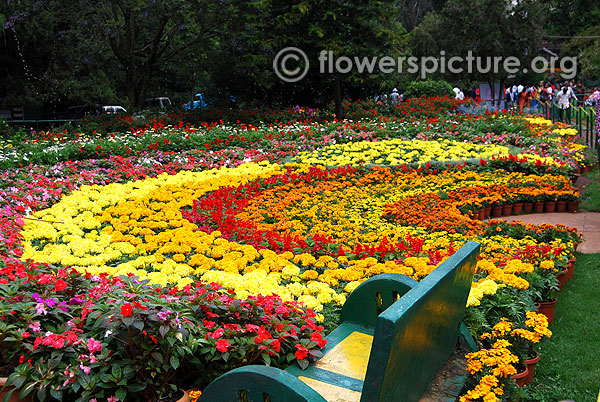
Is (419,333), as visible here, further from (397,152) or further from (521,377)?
(397,152)

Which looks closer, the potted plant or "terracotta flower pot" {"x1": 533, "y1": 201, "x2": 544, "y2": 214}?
→ the potted plant

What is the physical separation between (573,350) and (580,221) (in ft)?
14.2

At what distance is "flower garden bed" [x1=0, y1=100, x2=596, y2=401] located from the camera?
2.77 metres

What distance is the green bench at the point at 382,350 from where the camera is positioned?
209 cm

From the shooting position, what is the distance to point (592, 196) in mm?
9367

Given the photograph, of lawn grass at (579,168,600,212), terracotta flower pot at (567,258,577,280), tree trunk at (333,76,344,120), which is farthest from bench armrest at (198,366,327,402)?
tree trunk at (333,76,344,120)

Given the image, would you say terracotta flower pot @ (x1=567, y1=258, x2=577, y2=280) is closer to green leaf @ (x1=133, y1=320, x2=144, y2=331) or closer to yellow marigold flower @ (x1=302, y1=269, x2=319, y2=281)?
yellow marigold flower @ (x1=302, y1=269, x2=319, y2=281)

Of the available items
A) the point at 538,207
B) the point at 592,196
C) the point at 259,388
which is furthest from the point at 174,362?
the point at 592,196

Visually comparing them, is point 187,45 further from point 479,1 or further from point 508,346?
point 479,1

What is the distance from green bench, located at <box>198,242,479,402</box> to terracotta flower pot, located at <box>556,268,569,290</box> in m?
2.28

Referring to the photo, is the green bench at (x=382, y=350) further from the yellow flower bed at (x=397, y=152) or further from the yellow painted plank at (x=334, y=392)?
the yellow flower bed at (x=397, y=152)

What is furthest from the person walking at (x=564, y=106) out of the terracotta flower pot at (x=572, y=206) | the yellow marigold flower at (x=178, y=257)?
the yellow marigold flower at (x=178, y=257)

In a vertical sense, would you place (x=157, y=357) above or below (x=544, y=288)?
above

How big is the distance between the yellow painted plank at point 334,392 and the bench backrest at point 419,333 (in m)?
0.31
